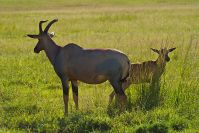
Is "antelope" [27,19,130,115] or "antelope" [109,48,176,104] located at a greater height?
"antelope" [27,19,130,115]

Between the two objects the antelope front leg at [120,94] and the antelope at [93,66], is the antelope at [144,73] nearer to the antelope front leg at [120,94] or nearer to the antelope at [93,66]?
the antelope front leg at [120,94]

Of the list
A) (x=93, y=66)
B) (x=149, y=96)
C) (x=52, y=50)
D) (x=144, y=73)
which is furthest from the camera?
(x=144, y=73)

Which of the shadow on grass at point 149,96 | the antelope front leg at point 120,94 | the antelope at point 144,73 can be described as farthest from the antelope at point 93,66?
the antelope at point 144,73

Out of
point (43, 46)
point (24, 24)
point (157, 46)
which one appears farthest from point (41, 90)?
point (24, 24)

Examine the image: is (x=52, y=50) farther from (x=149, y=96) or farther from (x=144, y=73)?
(x=149, y=96)

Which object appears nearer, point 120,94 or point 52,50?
point 120,94

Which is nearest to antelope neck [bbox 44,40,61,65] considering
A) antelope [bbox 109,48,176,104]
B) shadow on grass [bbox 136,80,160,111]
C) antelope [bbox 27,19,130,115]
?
antelope [bbox 27,19,130,115]

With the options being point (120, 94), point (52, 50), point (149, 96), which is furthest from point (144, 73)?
point (52, 50)

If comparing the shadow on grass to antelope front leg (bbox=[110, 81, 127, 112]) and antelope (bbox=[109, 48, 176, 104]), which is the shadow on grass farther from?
antelope front leg (bbox=[110, 81, 127, 112])

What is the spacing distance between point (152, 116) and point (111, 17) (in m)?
29.0

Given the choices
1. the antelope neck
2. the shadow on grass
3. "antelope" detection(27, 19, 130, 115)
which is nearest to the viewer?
"antelope" detection(27, 19, 130, 115)

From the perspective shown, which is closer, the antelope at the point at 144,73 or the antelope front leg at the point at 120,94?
the antelope front leg at the point at 120,94

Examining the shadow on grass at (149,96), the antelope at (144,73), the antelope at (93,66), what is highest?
the antelope at (93,66)

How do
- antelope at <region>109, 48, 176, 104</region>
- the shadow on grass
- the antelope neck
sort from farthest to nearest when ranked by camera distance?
1. antelope at <region>109, 48, 176, 104</region>
2. the antelope neck
3. the shadow on grass
